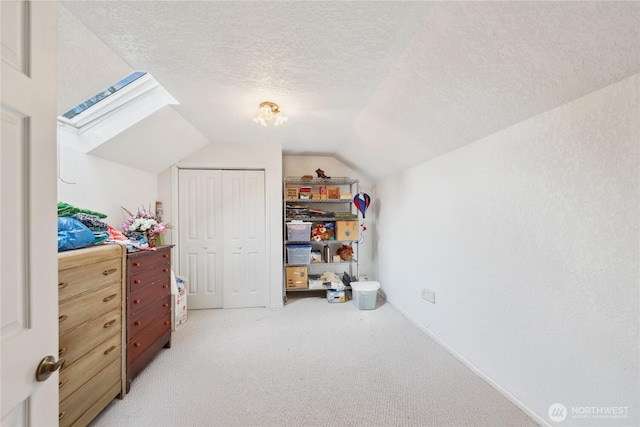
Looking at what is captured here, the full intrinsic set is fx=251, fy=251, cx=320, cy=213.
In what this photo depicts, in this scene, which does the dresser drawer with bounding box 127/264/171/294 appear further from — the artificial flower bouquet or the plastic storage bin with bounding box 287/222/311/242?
the plastic storage bin with bounding box 287/222/311/242

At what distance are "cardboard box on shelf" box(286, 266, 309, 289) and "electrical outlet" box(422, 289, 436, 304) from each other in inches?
64.3

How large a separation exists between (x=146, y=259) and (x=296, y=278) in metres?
2.00

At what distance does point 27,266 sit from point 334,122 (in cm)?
252

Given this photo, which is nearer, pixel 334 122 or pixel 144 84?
pixel 144 84

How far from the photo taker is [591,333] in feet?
4.19

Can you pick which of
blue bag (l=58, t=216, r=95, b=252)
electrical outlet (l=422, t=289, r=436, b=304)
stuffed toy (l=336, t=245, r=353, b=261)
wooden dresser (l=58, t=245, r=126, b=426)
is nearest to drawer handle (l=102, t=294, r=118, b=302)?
wooden dresser (l=58, t=245, r=126, b=426)

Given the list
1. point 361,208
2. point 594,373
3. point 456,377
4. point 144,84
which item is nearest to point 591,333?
point 594,373

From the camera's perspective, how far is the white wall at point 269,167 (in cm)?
344

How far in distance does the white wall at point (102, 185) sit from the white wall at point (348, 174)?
1.99 metres

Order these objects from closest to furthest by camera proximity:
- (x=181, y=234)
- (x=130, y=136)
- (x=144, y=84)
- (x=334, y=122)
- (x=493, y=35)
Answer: (x=493, y=35) → (x=144, y=84) → (x=130, y=136) → (x=334, y=122) → (x=181, y=234)

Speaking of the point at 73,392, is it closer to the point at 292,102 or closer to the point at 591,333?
the point at 292,102

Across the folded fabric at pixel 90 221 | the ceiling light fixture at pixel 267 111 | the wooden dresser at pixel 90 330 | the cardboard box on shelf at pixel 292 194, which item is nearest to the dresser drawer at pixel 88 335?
the wooden dresser at pixel 90 330

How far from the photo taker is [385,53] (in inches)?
61.1

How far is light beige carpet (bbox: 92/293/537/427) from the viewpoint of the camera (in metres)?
1.60
